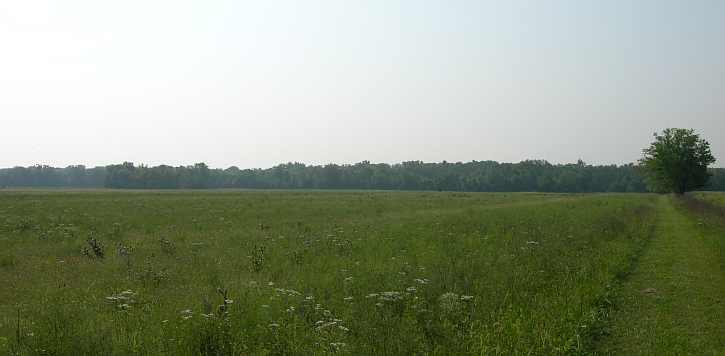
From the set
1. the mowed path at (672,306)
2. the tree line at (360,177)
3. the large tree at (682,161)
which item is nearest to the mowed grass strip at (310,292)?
the mowed path at (672,306)

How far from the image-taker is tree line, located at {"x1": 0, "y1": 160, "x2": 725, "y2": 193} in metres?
147

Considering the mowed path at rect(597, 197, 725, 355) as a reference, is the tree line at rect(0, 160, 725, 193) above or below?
above

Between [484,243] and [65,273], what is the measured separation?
45.3ft

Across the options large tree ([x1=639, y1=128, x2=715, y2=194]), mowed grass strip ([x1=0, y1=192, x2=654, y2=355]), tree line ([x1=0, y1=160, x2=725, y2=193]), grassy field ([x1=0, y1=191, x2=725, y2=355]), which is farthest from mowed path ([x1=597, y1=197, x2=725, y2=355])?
tree line ([x1=0, y1=160, x2=725, y2=193])

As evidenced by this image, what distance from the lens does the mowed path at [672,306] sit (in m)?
7.84

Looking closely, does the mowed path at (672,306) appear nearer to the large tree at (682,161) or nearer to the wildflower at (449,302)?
the wildflower at (449,302)

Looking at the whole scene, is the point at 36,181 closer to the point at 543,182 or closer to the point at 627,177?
the point at 543,182

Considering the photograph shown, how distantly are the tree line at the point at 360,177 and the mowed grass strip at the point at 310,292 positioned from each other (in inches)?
5355

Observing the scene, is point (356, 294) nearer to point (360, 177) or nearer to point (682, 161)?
point (682, 161)

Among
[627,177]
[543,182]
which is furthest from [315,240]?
[627,177]

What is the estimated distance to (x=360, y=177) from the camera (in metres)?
163

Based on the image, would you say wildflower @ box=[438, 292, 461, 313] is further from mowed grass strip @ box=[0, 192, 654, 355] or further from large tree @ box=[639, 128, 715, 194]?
large tree @ box=[639, 128, 715, 194]

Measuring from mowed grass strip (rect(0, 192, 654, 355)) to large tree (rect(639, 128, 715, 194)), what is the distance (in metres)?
62.0

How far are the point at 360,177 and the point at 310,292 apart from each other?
15233cm
